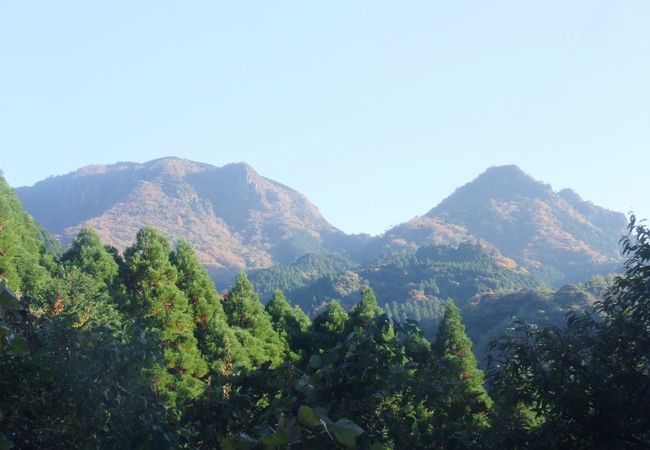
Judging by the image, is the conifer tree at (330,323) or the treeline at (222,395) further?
the conifer tree at (330,323)

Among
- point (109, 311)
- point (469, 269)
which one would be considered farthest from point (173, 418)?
point (469, 269)

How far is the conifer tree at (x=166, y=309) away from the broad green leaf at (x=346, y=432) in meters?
14.2

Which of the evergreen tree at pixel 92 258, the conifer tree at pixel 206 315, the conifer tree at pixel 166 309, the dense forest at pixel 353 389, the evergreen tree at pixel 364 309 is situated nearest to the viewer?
the dense forest at pixel 353 389

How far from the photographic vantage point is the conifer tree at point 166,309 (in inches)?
675

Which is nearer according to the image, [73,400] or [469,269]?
[73,400]

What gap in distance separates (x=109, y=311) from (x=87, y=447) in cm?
1076

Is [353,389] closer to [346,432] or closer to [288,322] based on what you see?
[346,432]

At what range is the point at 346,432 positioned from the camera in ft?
8.11

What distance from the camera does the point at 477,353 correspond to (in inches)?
2311

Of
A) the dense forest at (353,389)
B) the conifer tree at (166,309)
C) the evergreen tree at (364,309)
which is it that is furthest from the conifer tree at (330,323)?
the dense forest at (353,389)

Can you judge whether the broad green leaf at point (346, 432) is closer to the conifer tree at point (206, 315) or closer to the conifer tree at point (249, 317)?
the conifer tree at point (206, 315)

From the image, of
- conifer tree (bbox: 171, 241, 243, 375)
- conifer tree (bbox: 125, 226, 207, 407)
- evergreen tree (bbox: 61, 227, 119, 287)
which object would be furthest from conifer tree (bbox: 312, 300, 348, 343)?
evergreen tree (bbox: 61, 227, 119, 287)

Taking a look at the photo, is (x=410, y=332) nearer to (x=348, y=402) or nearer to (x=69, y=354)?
(x=348, y=402)

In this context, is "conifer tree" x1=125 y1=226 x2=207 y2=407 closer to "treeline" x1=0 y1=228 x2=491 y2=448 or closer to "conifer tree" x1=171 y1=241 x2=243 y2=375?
"conifer tree" x1=171 y1=241 x2=243 y2=375
